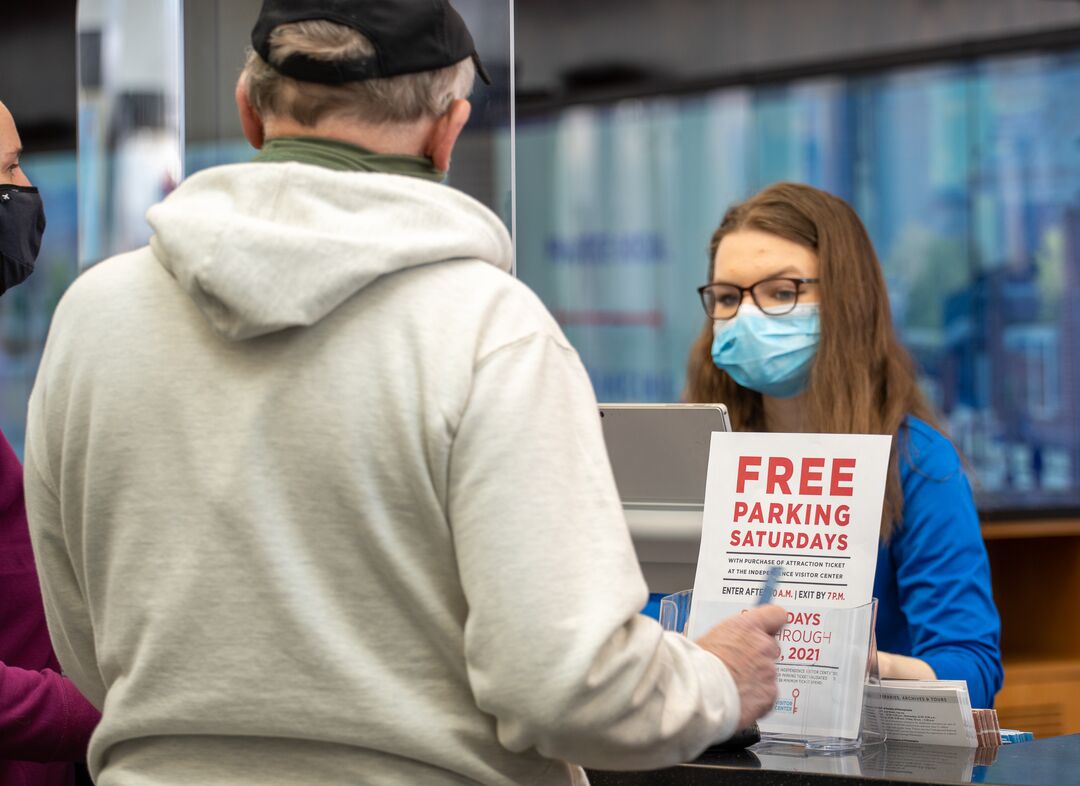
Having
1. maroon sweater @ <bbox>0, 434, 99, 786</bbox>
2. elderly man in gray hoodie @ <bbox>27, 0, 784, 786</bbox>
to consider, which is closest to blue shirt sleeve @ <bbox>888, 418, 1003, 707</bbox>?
elderly man in gray hoodie @ <bbox>27, 0, 784, 786</bbox>

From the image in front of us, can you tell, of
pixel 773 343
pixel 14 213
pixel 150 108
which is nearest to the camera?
pixel 14 213

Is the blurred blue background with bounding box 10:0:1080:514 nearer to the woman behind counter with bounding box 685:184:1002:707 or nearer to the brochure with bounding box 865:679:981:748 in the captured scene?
the woman behind counter with bounding box 685:184:1002:707

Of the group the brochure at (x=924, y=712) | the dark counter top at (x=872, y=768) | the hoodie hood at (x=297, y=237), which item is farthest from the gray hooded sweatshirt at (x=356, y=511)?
the brochure at (x=924, y=712)

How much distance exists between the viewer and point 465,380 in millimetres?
1048

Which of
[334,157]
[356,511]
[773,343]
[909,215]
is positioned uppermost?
[909,215]

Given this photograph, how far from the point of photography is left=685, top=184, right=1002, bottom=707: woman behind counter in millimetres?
2168

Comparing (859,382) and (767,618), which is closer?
(767,618)

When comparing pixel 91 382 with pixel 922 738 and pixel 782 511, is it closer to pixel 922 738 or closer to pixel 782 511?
pixel 782 511

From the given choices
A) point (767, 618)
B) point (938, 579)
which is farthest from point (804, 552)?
point (938, 579)

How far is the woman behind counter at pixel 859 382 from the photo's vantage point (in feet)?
7.11

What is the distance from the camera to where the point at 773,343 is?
91.7 inches

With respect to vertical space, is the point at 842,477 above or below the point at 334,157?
below

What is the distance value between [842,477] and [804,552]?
0.11 metres

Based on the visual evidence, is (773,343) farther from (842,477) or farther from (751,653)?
(751,653)
